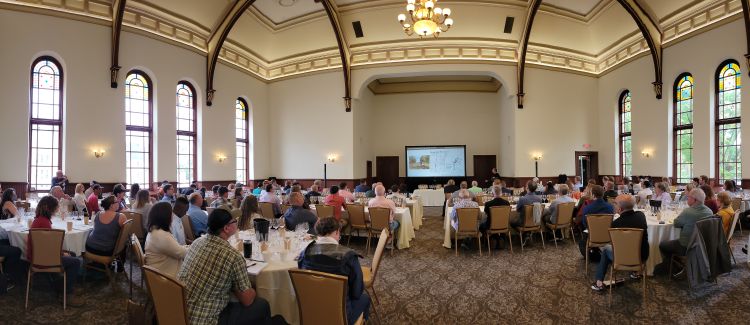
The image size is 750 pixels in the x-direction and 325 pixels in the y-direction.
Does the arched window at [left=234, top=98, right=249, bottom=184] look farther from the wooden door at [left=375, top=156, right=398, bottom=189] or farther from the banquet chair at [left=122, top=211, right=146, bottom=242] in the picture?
the banquet chair at [left=122, top=211, right=146, bottom=242]

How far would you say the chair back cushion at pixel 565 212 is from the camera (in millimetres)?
6863

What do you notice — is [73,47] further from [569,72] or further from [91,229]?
[569,72]

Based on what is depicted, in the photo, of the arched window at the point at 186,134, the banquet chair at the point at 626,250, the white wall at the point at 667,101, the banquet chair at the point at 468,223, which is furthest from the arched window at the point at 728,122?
the arched window at the point at 186,134

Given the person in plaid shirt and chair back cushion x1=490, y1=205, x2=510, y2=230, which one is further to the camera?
chair back cushion x1=490, y1=205, x2=510, y2=230

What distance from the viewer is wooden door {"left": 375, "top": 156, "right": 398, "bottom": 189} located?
59.5 ft

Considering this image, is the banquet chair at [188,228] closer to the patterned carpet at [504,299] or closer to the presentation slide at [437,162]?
the patterned carpet at [504,299]

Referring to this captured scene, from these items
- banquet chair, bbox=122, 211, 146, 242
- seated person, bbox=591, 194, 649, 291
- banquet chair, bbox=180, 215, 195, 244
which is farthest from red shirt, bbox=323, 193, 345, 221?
seated person, bbox=591, 194, 649, 291

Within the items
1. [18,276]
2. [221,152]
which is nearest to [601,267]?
[18,276]

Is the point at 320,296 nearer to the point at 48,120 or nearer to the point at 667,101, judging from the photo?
the point at 48,120

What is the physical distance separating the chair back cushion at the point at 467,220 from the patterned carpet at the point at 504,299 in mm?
739

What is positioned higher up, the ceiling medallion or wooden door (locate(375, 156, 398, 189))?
the ceiling medallion

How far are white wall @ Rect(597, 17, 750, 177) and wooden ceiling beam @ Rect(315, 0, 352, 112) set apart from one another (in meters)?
10.1

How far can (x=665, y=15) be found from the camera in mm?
12281

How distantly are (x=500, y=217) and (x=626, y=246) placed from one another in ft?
7.81
